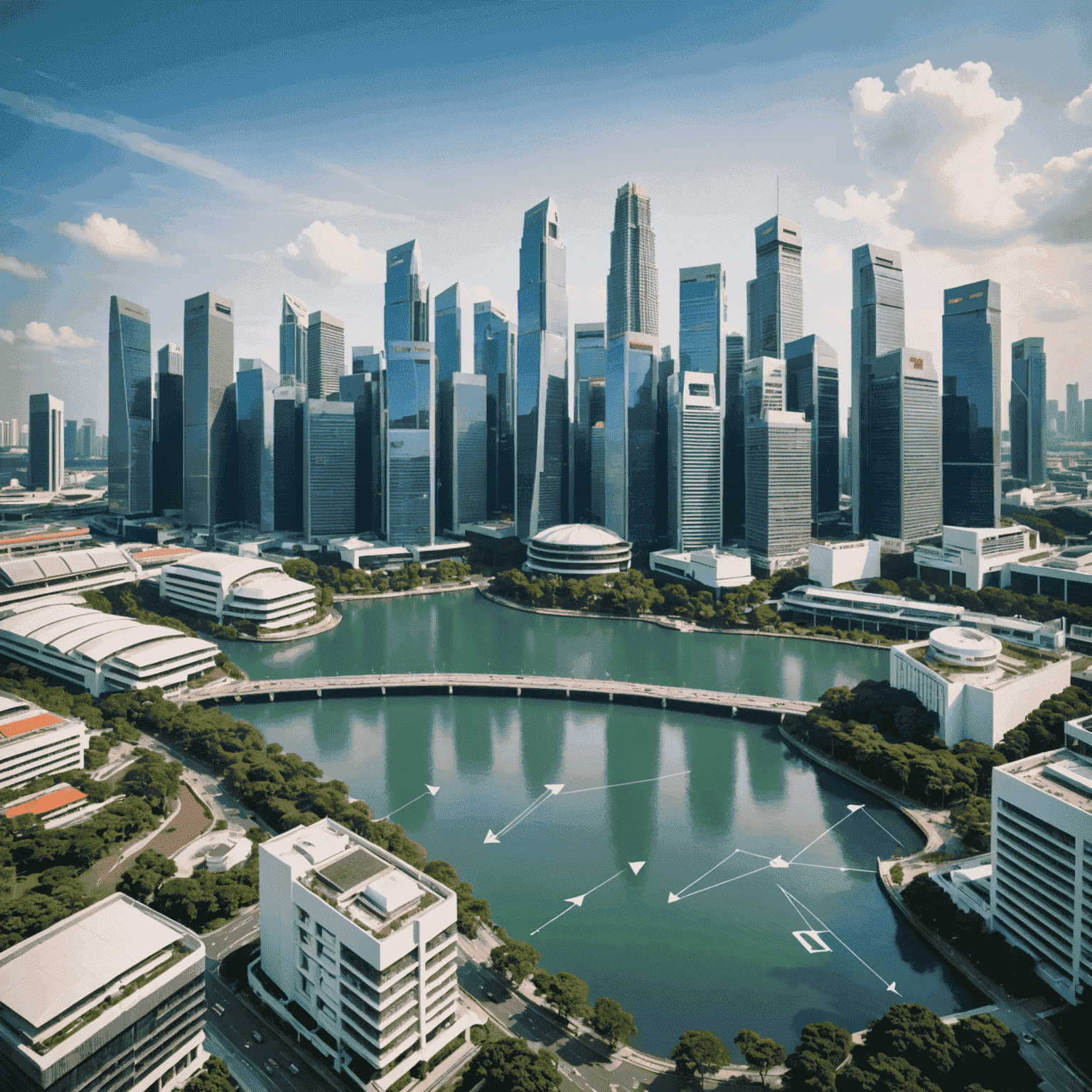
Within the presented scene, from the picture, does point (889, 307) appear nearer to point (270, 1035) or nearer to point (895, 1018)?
point (895, 1018)

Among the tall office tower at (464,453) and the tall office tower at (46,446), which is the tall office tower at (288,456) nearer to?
the tall office tower at (464,453)

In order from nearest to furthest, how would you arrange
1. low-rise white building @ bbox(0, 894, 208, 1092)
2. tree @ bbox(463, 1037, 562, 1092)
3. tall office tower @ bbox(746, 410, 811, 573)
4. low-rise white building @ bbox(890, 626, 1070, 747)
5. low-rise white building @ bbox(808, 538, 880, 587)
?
low-rise white building @ bbox(0, 894, 208, 1092)
tree @ bbox(463, 1037, 562, 1092)
low-rise white building @ bbox(890, 626, 1070, 747)
low-rise white building @ bbox(808, 538, 880, 587)
tall office tower @ bbox(746, 410, 811, 573)

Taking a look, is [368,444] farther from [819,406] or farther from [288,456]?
[819,406]

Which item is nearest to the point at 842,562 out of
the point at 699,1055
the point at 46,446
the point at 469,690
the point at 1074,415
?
the point at 469,690

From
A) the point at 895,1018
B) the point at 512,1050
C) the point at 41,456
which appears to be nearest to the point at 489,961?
the point at 512,1050

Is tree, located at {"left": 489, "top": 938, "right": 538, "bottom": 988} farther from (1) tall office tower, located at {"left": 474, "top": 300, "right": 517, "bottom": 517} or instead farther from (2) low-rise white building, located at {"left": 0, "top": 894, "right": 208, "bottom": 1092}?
(1) tall office tower, located at {"left": 474, "top": 300, "right": 517, "bottom": 517}

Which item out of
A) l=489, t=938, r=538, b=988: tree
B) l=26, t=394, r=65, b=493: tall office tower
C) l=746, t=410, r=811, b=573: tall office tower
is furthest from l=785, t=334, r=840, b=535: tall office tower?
l=26, t=394, r=65, b=493: tall office tower
